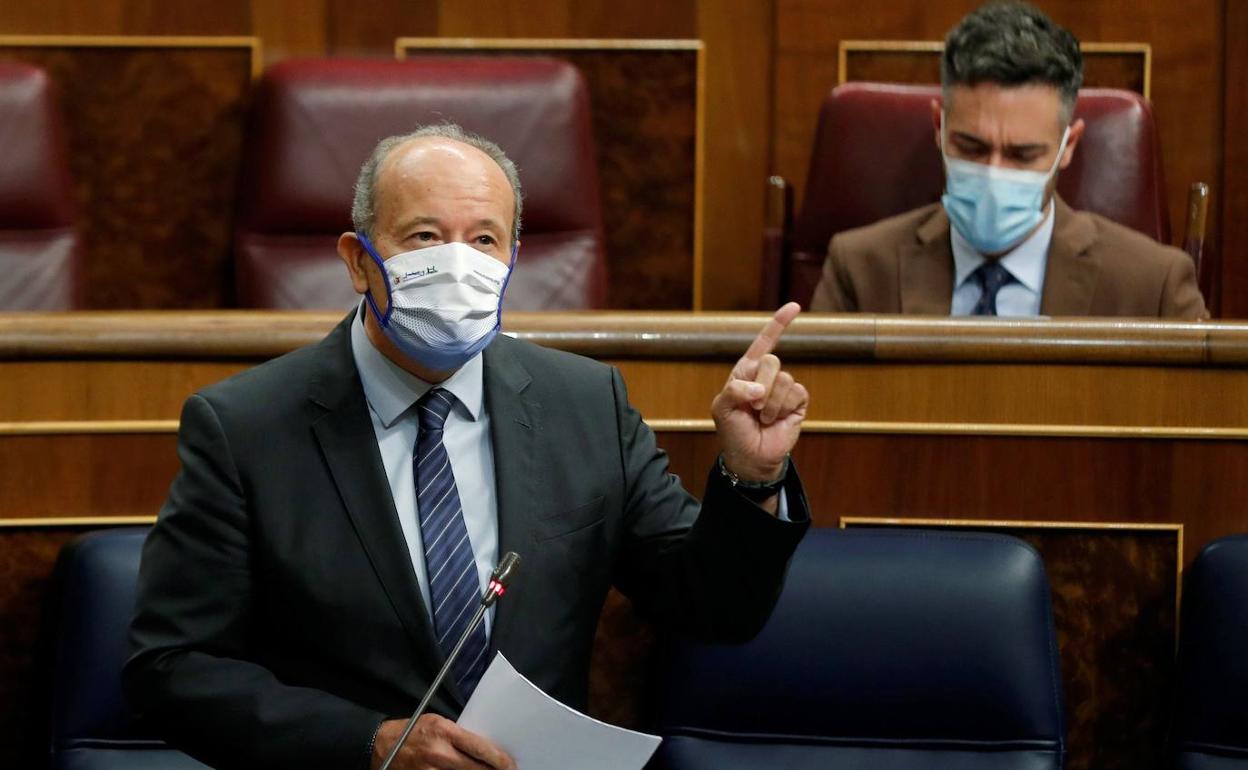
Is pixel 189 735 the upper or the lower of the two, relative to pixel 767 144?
lower

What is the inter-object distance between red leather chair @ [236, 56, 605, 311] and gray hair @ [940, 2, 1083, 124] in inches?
13.7

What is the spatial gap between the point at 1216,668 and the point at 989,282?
1.45 ft

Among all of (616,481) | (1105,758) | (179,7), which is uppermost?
(179,7)

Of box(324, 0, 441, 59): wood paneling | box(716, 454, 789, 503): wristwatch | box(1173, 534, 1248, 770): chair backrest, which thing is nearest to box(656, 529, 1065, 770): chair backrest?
box(1173, 534, 1248, 770): chair backrest

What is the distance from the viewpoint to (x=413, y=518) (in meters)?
0.79

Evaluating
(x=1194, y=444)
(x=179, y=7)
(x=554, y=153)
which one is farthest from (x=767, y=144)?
(x=1194, y=444)

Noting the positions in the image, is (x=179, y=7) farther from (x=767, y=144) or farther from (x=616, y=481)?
(x=616, y=481)

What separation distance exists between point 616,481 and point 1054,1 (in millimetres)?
998

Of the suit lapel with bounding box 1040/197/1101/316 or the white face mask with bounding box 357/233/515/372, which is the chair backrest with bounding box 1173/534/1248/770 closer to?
the suit lapel with bounding box 1040/197/1101/316

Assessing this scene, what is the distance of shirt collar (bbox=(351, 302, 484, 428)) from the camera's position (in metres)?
0.81

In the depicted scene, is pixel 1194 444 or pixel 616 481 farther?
pixel 1194 444

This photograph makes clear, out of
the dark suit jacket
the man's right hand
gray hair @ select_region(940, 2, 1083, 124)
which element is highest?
gray hair @ select_region(940, 2, 1083, 124)

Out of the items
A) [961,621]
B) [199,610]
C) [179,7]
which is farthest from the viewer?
[179,7]

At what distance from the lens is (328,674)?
776 millimetres
